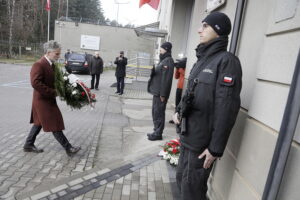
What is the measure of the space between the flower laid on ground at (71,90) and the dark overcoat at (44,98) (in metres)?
0.10

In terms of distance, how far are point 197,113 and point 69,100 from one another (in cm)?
270

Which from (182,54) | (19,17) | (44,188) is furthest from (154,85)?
(19,17)

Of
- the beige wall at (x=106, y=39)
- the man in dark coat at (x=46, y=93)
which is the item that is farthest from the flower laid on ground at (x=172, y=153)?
the beige wall at (x=106, y=39)

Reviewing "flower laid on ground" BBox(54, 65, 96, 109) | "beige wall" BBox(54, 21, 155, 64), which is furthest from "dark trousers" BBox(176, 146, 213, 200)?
"beige wall" BBox(54, 21, 155, 64)

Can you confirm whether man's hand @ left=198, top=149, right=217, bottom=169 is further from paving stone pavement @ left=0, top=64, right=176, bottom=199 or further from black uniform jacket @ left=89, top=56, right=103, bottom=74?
black uniform jacket @ left=89, top=56, right=103, bottom=74

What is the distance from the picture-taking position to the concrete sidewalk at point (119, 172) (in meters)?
3.05

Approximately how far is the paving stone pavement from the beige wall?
25933mm

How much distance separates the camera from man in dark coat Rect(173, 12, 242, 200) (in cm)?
191

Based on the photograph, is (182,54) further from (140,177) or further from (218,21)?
(218,21)

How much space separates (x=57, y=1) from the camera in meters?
47.9

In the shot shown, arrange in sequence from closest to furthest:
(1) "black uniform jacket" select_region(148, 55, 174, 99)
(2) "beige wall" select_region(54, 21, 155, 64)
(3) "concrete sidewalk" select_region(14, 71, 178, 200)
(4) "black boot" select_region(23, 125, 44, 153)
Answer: (3) "concrete sidewalk" select_region(14, 71, 178, 200) → (4) "black boot" select_region(23, 125, 44, 153) → (1) "black uniform jacket" select_region(148, 55, 174, 99) → (2) "beige wall" select_region(54, 21, 155, 64)

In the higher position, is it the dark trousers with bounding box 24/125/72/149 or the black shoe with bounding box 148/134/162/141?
the dark trousers with bounding box 24/125/72/149

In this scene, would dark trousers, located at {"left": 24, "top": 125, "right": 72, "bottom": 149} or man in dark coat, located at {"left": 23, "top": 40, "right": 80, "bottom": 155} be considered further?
dark trousers, located at {"left": 24, "top": 125, "right": 72, "bottom": 149}

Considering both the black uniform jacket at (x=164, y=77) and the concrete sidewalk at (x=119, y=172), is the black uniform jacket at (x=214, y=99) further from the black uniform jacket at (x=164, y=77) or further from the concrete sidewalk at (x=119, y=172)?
the black uniform jacket at (x=164, y=77)
